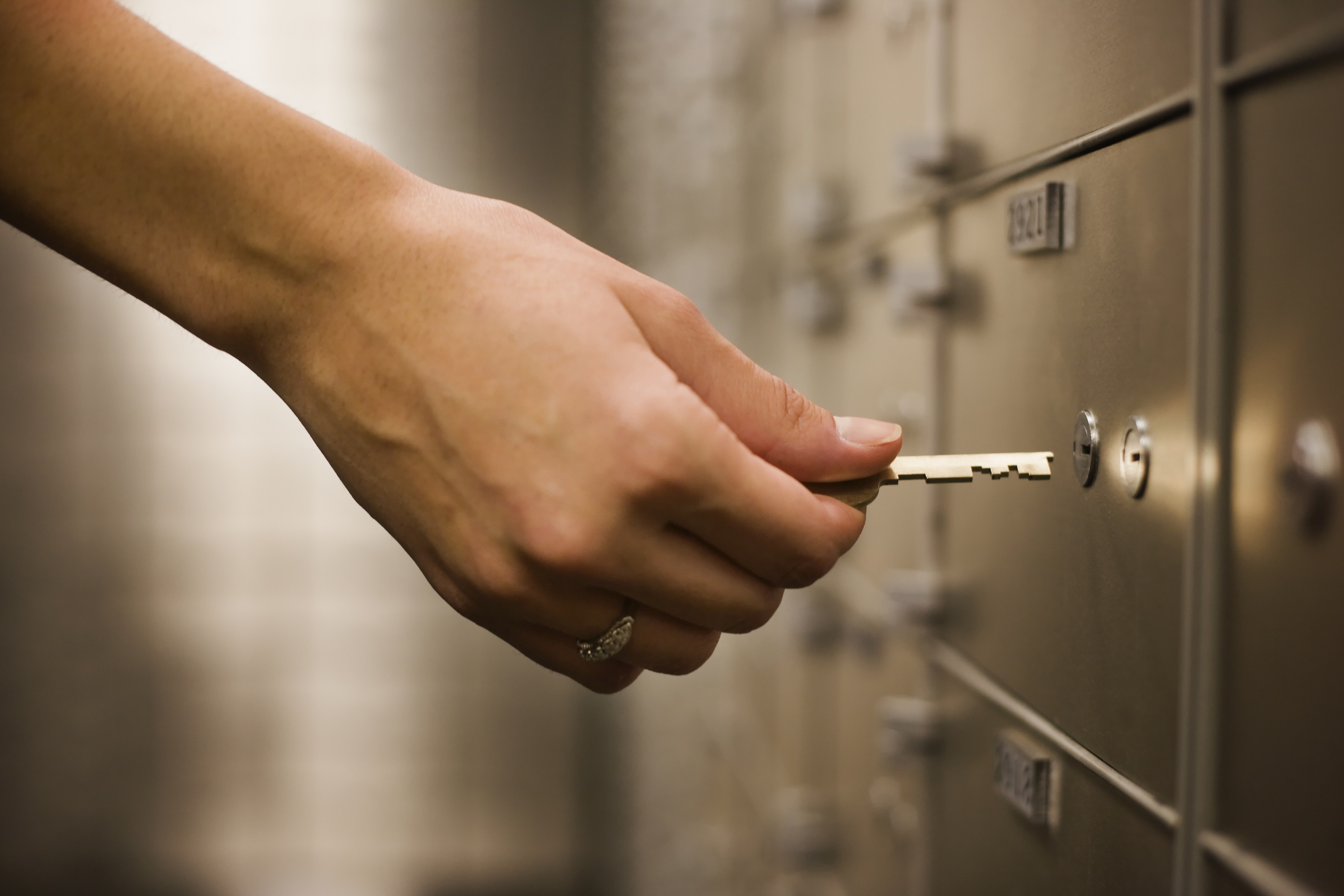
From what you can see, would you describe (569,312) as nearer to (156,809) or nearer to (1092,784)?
(1092,784)

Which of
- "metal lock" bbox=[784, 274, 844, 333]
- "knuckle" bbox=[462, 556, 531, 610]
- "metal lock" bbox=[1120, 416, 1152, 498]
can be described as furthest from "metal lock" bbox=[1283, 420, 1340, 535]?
"metal lock" bbox=[784, 274, 844, 333]

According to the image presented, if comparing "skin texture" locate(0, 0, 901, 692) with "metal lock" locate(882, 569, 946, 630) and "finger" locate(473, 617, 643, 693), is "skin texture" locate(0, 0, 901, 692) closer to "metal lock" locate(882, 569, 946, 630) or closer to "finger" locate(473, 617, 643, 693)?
"finger" locate(473, 617, 643, 693)

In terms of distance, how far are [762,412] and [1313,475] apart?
0.77 ft

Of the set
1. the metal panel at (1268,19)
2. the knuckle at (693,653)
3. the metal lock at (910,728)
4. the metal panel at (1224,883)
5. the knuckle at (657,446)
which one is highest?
the metal panel at (1268,19)

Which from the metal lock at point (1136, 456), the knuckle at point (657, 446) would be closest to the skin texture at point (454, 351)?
the knuckle at point (657, 446)

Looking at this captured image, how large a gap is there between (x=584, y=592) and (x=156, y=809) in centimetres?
244

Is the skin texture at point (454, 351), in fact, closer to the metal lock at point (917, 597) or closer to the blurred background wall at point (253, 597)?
the metal lock at point (917, 597)

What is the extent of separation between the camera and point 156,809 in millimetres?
2449

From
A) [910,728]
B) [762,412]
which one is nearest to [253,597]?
[910,728]

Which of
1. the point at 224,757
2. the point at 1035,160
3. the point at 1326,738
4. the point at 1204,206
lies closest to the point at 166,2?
the point at 224,757

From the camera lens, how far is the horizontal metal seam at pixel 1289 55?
0.35 meters

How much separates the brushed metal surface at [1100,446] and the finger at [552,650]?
26 centimetres

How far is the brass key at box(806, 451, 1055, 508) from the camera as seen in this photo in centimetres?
51

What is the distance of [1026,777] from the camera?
2.15ft
